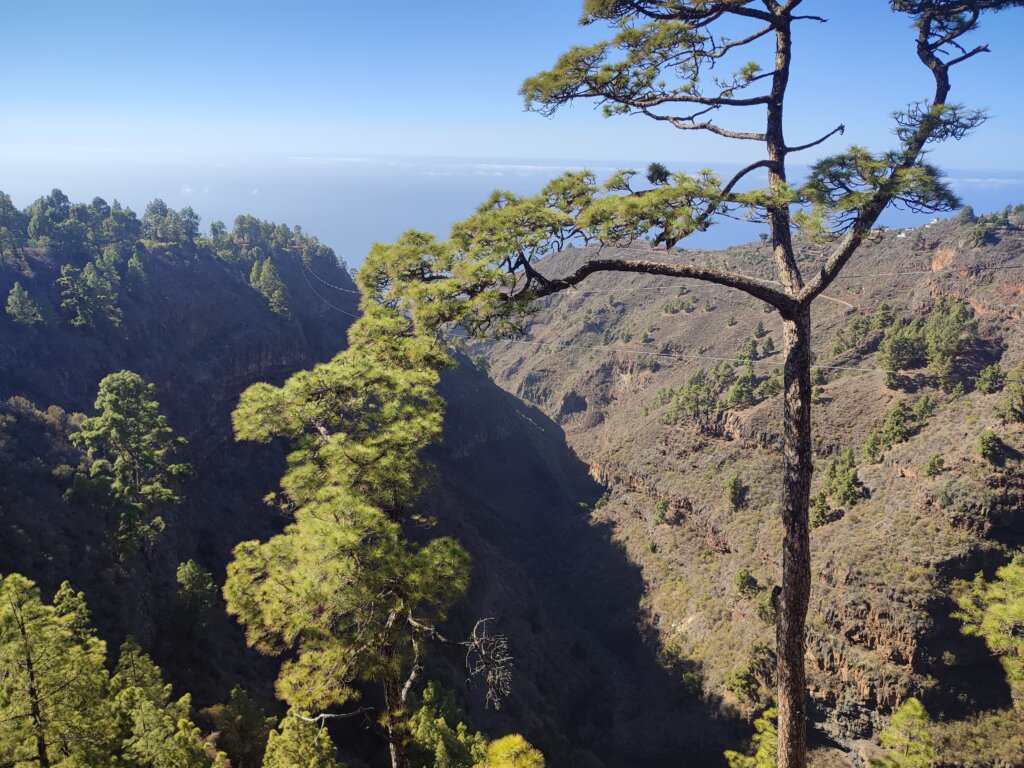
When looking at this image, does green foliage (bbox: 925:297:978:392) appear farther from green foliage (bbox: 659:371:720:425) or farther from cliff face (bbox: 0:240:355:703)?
cliff face (bbox: 0:240:355:703)

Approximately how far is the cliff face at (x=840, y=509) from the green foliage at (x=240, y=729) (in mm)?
29762

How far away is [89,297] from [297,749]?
5644cm

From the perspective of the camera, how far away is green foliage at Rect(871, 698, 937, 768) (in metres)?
17.2

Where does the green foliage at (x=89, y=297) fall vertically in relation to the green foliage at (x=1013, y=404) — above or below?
above

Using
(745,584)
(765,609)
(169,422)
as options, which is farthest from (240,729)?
(745,584)

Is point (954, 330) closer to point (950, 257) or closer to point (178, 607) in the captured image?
point (950, 257)

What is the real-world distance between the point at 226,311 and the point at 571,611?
201 ft

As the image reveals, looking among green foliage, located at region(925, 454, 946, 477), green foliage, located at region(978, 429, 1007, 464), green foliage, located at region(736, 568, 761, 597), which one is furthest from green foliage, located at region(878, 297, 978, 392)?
green foliage, located at region(736, 568, 761, 597)

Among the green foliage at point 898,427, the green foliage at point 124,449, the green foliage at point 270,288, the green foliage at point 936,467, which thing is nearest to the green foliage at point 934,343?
the green foliage at point 898,427

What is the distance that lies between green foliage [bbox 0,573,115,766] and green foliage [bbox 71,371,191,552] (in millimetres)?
21629

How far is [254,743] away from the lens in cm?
2427

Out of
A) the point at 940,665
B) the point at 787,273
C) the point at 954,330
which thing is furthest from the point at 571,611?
the point at 787,273

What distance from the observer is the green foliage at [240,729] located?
77.8 ft

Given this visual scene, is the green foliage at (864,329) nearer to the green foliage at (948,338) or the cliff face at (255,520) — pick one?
the green foliage at (948,338)
